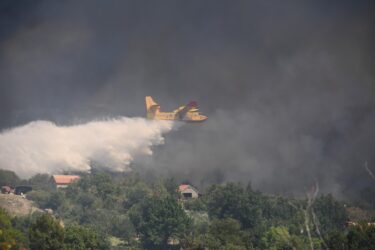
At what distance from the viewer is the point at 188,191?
11088 centimetres

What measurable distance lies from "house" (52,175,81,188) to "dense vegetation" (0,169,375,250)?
1.40 meters

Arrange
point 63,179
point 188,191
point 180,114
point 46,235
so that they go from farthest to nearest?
1. point 63,179
2. point 188,191
3. point 180,114
4. point 46,235

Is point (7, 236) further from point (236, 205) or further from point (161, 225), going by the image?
point (236, 205)

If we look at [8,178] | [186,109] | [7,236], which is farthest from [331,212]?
[7,236]

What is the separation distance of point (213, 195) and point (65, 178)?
27489 mm

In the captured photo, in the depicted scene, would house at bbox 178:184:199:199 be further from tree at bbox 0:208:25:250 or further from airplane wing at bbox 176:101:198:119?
tree at bbox 0:208:25:250

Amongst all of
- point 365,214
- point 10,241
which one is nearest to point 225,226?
point 10,241

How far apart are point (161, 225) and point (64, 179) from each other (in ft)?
109

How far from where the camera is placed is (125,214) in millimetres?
96375

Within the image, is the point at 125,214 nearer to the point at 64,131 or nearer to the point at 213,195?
the point at 213,195

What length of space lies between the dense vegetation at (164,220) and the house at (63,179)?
1.40 meters

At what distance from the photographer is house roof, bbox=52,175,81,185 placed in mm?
113000

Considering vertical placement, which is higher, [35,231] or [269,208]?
[269,208]

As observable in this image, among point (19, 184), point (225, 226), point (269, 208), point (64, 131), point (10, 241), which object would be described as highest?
point (64, 131)
